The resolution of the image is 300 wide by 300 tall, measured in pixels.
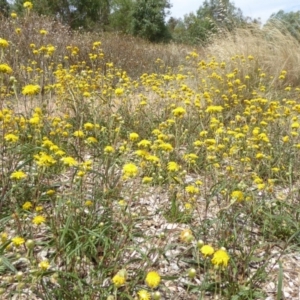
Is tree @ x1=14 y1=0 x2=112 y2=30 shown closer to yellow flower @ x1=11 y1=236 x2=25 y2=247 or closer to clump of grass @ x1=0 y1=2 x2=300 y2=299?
clump of grass @ x1=0 y1=2 x2=300 y2=299

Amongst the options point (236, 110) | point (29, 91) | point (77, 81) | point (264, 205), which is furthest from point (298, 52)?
point (29, 91)

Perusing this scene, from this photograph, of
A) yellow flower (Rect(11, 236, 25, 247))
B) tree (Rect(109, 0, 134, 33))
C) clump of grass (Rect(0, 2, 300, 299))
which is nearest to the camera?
yellow flower (Rect(11, 236, 25, 247))

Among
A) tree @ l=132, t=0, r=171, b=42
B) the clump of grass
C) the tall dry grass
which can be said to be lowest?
the clump of grass

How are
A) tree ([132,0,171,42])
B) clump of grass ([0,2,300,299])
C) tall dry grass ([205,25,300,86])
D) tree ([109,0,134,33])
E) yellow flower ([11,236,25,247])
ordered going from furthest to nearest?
tree ([109,0,134,33]) → tree ([132,0,171,42]) → tall dry grass ([205,25,300,86]) → clump of grass ([0,2,300,299]) → yellow flower ([11,236,25,247])

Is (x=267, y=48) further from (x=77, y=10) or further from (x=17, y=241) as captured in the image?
(x=77, y=10)

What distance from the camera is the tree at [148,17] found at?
20.9 m

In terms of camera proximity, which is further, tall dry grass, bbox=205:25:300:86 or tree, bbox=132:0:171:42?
tree, bbox=132:0:171:42

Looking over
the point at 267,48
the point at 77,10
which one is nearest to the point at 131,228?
the point at 267,48

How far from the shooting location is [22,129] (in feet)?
8.50

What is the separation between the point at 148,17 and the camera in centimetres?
2112

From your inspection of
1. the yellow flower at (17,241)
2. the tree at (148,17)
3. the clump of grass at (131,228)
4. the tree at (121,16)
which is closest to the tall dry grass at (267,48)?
the clump of grass at (131,228)

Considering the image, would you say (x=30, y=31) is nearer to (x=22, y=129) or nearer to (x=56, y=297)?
(x=22, y=129)

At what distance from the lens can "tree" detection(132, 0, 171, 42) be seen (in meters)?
20.9

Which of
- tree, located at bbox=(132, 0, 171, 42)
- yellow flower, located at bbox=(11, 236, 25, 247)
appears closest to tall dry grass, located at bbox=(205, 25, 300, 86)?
yellow flower, located at bbox=(11, 236, 25, 247)
